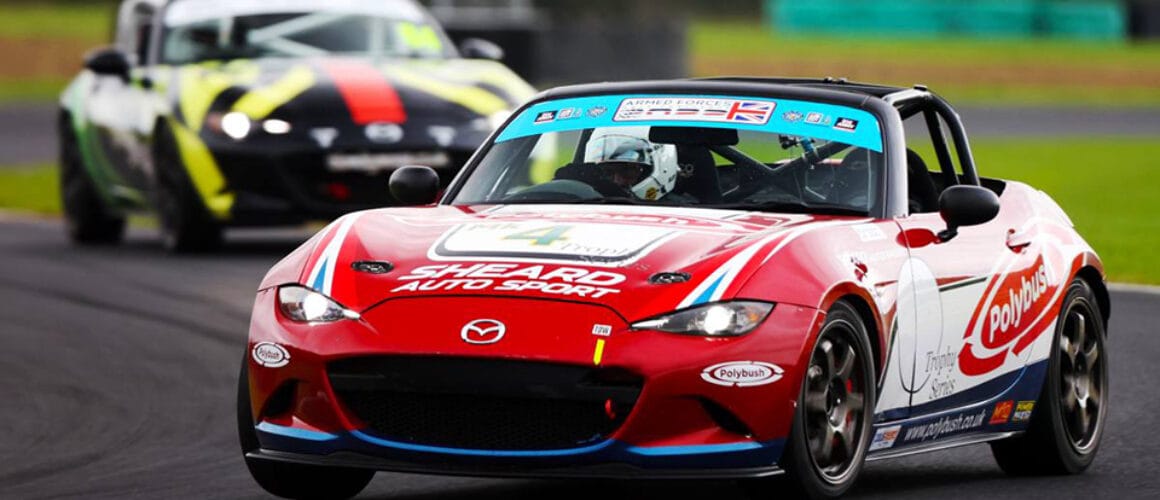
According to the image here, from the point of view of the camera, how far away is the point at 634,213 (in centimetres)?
725

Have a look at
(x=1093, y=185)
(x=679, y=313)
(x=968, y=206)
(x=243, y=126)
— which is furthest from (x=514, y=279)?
(x=1093, y=185)

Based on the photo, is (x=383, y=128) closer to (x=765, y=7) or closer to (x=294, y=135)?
(x=294, y=135)

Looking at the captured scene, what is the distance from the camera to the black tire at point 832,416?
659 cm

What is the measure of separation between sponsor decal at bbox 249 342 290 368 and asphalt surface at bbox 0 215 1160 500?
72 centimetres

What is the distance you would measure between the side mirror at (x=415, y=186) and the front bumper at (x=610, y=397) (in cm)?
143

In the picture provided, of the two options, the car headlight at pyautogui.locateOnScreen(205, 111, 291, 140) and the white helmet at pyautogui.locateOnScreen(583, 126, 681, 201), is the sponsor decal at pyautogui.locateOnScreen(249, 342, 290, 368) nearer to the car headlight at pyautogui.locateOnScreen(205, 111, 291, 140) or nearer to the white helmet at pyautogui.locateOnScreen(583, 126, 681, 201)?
the white helmet at pyautogui.locateOnScreen(583, 126, 681, 201)

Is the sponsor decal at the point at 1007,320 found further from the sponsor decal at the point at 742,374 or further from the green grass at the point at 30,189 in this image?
the green grass at the point at 30,189

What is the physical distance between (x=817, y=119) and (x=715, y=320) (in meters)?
1.55

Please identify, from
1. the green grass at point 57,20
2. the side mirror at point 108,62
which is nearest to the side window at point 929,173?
the side mirror at point 108,62

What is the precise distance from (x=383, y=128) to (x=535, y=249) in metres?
9.08

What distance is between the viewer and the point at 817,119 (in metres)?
7.86

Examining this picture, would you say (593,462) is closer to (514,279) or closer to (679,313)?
(679,313)

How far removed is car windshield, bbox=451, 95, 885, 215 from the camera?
299 inches

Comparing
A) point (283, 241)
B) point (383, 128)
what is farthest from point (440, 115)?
point (283, 241)
